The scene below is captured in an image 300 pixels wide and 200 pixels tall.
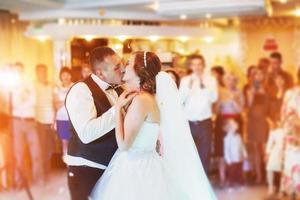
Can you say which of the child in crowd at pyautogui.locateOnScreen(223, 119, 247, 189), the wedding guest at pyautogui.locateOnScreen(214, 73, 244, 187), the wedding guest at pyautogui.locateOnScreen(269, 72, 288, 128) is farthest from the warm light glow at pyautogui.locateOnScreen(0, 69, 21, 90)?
the wedding guest at pyautogui.locateOnScreen(269, 72, 288, 128)

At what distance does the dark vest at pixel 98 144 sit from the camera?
239cm

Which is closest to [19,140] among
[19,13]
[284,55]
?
[19,13]

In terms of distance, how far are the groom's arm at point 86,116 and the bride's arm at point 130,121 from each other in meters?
0.08

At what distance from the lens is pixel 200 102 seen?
Result: 4391mm

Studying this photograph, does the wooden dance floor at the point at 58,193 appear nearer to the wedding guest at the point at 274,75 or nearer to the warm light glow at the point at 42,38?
the wedding guest at the point at 274,75

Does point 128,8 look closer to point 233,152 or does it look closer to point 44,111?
point 44,111

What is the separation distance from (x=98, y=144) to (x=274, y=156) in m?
2.72

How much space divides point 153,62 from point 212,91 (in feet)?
8.52

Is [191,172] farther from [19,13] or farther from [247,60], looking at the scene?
[247,60]

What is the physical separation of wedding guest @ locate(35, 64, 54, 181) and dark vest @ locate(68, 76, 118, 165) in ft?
5.20

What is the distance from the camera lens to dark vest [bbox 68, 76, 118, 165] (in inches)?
94.3

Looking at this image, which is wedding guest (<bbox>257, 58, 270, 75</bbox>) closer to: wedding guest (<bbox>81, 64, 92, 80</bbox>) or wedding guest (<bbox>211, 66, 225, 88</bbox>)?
wedding guest (<bbox>211, 66, 225, 88</bbox>)

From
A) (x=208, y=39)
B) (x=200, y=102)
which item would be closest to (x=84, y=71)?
(x=200, y=102)

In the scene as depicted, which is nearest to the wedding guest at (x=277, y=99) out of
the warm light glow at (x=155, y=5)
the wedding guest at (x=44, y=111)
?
the warm light glow at (x=155, y=5)
